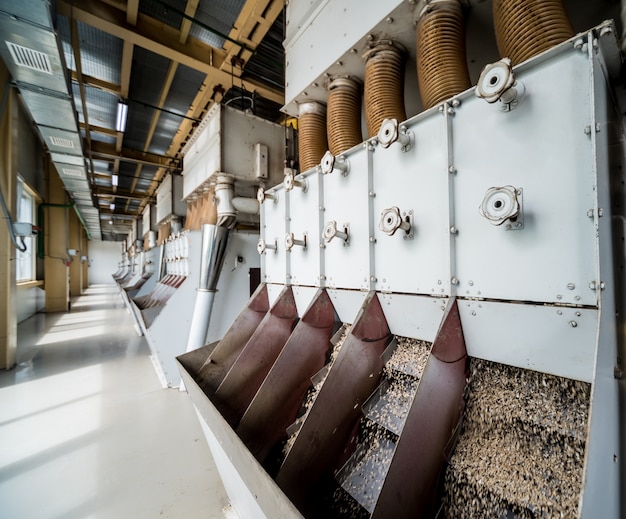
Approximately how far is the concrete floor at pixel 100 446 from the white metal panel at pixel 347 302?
3.44 ft

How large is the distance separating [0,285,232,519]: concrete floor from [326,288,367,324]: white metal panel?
105 centimetres

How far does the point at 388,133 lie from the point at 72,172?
5069mm

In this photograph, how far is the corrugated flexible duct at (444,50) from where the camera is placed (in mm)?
1038

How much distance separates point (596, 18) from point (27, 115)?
7375 mm

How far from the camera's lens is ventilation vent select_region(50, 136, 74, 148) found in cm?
308

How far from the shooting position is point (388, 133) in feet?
3.28

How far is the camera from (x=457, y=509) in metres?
0.74

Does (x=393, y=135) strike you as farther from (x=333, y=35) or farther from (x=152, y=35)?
(x=152, y=35)

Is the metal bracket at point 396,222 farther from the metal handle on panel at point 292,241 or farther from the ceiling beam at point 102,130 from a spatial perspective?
the ceiling beam at point 102,130

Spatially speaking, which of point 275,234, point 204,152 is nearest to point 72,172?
point 204,152

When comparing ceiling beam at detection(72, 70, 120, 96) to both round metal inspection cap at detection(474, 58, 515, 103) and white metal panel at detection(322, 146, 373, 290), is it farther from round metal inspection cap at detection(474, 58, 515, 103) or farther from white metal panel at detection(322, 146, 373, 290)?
round metal inspection cap at detection(474, 58, 515, 103)

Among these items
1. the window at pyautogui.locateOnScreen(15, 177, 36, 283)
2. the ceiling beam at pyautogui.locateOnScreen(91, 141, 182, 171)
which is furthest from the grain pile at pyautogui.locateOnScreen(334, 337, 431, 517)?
the window at pyautogui.locateOnScreen(15, 177, 36, 283)

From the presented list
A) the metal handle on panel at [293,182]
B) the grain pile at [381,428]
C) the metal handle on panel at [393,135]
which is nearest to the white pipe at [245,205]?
the metal handle on panel at [293,182]

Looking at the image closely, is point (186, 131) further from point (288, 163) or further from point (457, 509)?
point (457, 509)
